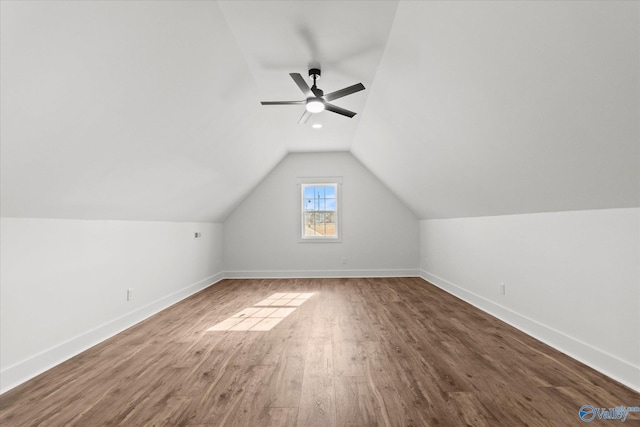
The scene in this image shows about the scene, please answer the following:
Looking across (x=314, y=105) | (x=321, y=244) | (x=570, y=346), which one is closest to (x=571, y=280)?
(x=570, y=346)

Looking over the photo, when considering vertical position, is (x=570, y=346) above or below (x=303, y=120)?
below

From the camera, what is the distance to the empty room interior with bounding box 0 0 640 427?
1675mm

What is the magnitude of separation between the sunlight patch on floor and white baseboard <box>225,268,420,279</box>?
1442 millimetres

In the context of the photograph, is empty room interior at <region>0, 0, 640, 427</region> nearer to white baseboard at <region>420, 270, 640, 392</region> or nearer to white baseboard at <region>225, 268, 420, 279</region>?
white baseboard at <region>420, 270, 640, 392</region>

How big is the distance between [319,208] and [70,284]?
184 inches

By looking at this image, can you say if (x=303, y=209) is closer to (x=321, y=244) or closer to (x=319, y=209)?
(x=319, y=209)

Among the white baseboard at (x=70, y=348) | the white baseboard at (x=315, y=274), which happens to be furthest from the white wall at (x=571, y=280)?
the white baseboard at (x=70, y=348)

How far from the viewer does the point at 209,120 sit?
312 cm

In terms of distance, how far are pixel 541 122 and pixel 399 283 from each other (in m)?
4.27

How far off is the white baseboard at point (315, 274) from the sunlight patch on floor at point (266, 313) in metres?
1.44

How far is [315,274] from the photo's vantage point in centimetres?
653

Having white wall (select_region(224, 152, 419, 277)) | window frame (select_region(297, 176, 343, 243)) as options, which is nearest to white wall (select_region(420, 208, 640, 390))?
white wall (select_region(224, 152, 419, 277))

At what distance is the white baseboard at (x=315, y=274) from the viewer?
648 centimetres

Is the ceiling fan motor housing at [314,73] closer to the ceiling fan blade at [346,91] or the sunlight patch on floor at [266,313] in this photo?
the ceiling fan blade at [346,91]
